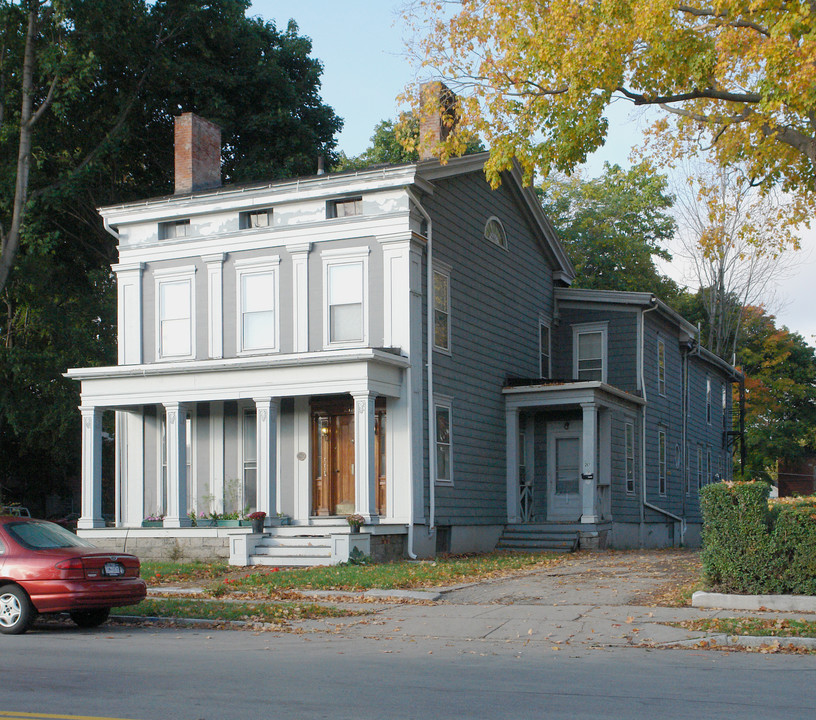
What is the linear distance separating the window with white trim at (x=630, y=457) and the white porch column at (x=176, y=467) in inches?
490

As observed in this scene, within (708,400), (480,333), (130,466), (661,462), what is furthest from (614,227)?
(130,466)

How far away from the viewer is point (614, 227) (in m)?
46.4

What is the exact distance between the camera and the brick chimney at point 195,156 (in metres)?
25.4

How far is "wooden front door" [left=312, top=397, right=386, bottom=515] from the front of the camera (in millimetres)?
22609

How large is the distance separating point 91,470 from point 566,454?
1194 centimetres

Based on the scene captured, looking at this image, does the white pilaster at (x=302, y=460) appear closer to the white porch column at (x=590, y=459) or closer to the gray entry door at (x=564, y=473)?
the white porch column at (x=590, y=459)

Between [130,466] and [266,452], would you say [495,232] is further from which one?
[130,466]

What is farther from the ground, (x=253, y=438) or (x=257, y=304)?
(x=257, y=304)

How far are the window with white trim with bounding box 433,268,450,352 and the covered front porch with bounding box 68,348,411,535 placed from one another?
1793 mm

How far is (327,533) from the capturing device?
20484 millimetres

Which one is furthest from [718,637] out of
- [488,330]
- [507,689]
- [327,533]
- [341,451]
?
[488,330]

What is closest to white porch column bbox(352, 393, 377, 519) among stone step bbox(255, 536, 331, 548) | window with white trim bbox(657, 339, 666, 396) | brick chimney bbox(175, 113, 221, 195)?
stone step bbox(255, 536, 331, 548)

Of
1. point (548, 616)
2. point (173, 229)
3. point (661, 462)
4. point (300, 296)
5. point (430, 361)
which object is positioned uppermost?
point (173, 229)

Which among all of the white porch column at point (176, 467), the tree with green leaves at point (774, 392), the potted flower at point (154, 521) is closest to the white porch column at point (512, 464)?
the white porch column at point (176, 467)
